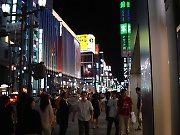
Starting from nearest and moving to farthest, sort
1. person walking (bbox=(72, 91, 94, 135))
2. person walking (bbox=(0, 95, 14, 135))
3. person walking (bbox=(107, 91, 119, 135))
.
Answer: person walking (bbox=(0, 95, 14, 135))
person walking (bbox=(72, 91, 94, 135))
person walking (bbox=(107, 91, 119, 135))

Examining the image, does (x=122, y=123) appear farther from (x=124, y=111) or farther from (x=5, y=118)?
(x=5, y=118)

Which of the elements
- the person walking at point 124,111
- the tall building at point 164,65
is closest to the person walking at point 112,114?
the person walking at point 124,111

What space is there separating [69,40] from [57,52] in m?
18.5

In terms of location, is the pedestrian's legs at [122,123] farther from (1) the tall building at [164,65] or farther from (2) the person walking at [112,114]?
(1) the tall building at [164,65]

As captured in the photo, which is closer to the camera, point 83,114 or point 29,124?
point 29,124

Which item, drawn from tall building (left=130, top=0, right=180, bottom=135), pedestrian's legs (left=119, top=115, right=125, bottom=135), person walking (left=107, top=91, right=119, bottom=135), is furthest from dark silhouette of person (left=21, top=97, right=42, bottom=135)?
→ person walking (left=107, top=91, right=119, bottom=135)

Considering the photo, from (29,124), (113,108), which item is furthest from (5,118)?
(113,108)

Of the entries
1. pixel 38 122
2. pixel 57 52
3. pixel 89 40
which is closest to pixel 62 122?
pixel 38 122

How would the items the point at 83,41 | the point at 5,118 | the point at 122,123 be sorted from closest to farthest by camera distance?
the point at 5,118, the point at 122,123, the point at 83,41

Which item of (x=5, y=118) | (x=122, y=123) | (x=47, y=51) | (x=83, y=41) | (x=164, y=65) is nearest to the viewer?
(x=164, y=65)

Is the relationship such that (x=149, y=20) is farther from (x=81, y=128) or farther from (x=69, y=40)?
(x=69, y=40)

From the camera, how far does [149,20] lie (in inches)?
164

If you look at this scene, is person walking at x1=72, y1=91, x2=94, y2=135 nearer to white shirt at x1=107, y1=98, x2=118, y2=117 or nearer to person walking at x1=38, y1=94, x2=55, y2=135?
white shirt at x1=107, y1=98, x2=118, y2=117

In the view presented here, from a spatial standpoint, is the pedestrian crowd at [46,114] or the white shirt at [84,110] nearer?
the pedestrian crowd at [46,114]
